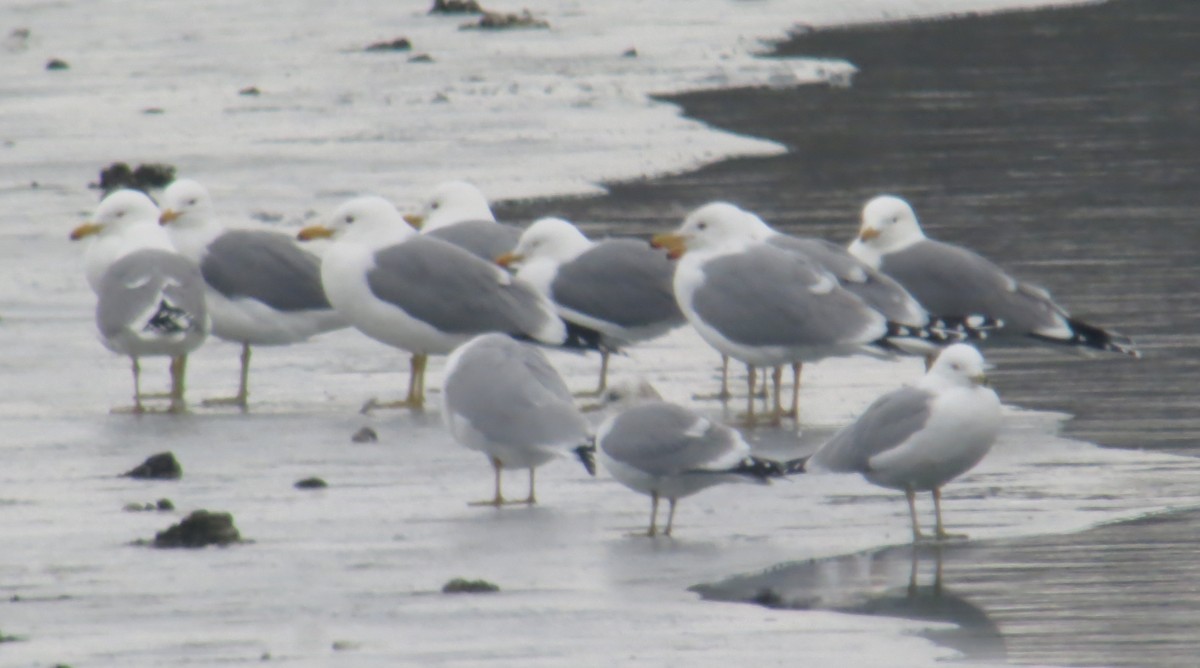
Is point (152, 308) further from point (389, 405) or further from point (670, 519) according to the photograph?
point (670, 519)

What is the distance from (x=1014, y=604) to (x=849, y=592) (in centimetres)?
55

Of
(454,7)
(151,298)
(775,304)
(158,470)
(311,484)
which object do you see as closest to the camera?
(311,484)

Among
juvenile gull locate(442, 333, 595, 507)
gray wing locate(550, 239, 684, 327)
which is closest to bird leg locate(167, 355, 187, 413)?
gray wing locate(550, 239, 684, 327)

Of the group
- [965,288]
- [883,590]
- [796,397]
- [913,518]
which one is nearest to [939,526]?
[913,518]

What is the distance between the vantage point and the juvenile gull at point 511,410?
9180 millimetres

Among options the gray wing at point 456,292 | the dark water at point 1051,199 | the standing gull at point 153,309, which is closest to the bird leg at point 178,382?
the standing gull at point 153,309

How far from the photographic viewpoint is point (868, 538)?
883cm

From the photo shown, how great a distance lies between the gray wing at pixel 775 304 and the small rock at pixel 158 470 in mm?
2659

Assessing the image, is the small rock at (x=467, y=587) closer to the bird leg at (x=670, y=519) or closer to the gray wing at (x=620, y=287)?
the bird leg at (x=670, y=519)

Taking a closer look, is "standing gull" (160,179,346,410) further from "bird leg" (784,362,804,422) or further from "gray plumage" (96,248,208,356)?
"bird leg" (784,362,804,422)

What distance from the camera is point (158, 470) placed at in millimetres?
9953

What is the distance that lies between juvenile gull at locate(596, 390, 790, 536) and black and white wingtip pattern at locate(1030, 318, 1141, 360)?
287cm

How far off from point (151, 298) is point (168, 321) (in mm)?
179

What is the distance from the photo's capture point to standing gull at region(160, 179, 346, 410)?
39.5ft
